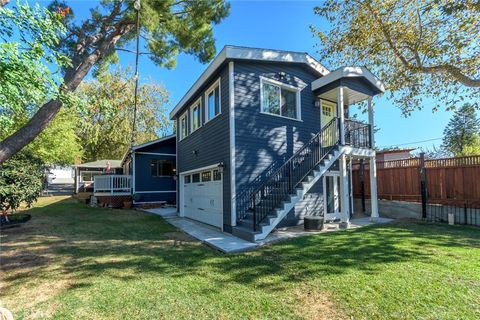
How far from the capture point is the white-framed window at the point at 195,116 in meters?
10.8

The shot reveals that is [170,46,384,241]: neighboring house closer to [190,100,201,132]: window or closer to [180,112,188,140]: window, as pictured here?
[190,100,201,132]: window

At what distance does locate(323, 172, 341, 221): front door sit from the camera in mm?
9734

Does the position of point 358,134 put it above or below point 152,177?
above

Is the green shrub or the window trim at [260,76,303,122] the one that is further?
the window trim at [260,76,303,122]

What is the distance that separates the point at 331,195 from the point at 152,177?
36.6ft

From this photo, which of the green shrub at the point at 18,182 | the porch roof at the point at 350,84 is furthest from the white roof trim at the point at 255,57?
the green shrub at the point at 18,182

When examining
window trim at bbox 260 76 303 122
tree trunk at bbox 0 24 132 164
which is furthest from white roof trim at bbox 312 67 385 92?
tree trunk at bbox 0 24 132 164

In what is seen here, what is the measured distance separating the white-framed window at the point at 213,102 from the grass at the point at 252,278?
4.55 m

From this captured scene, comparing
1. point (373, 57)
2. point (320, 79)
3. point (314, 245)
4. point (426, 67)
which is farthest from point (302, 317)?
point (373, 57)

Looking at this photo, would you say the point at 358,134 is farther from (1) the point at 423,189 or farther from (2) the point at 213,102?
(2) the point at 213,102

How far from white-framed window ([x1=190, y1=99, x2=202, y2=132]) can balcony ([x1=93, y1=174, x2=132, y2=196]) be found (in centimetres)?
692

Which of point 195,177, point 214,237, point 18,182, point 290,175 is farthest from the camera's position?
point 195,177

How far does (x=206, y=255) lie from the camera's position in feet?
18.7

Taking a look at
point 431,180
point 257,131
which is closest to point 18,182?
point 257,131
